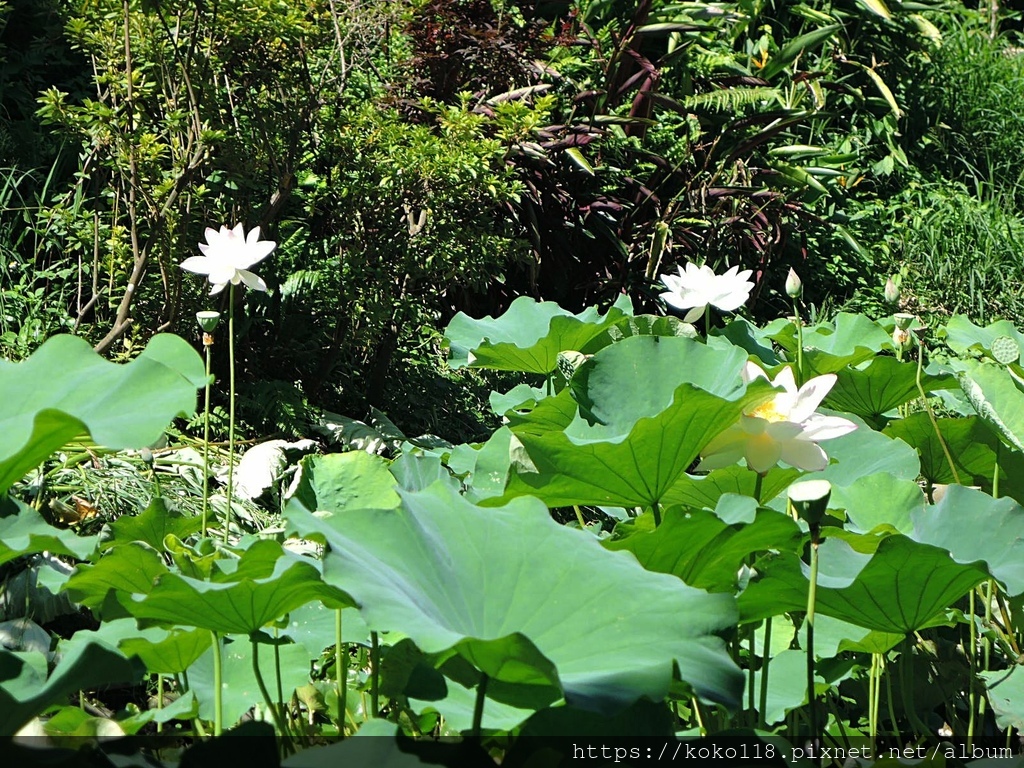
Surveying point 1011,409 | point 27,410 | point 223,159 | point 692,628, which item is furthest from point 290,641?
point 223,159

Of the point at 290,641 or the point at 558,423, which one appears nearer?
the point at 290,641

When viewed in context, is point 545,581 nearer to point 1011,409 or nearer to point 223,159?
point 1011,409

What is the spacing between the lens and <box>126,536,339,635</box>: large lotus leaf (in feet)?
2.95

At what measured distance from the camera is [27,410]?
0.94 metres

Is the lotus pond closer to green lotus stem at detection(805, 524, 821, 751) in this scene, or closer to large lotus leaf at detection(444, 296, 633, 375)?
green lotus stem at detection(805, 524, 821, 751)

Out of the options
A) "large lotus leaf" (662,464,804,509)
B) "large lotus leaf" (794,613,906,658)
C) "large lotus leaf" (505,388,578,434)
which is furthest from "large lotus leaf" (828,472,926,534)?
"large lotus leaf" (505,388,578,434)

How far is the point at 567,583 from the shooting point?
0.89 m

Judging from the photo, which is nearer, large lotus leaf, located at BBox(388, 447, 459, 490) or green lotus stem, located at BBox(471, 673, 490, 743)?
green lotus stem, located at BBox(471, 673, 490, 743)

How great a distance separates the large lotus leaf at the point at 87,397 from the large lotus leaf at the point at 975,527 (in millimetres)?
878

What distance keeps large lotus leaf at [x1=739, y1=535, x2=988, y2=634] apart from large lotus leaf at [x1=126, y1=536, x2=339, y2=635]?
0.43 metres

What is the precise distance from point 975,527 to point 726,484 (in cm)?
30

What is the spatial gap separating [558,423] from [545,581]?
2.48ft

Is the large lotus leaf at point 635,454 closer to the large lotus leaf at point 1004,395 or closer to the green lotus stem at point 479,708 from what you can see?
the green lotus stem at point 479,708

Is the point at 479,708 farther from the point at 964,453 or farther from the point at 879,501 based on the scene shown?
the point at 964,453
